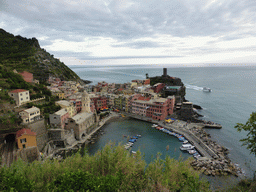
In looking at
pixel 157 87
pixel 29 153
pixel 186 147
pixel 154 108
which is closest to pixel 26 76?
pixel 29 153

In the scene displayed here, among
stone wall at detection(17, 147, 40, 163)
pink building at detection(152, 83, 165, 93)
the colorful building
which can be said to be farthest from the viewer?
pink building at detection(152, 83, 165, 93)

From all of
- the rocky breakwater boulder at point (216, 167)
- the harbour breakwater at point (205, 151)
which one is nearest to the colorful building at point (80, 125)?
the harbour breakwater at point (205, 151)

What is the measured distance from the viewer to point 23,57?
263 ft

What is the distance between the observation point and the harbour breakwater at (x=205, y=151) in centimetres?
2444

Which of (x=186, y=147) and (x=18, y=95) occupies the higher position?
(x=18, y=95)

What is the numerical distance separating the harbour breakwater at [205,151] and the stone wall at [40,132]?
2919 centimetres

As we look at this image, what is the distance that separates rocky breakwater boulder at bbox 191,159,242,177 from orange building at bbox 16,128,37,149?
29005 millimetres

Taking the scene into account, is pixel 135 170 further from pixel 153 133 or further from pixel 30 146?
pixel 153 133

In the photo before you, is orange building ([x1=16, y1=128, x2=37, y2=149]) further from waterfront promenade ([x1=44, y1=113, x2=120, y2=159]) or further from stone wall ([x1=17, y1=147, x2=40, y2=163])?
waterfront promenade ([x1=44, y1=113, x2=120, y2=159])

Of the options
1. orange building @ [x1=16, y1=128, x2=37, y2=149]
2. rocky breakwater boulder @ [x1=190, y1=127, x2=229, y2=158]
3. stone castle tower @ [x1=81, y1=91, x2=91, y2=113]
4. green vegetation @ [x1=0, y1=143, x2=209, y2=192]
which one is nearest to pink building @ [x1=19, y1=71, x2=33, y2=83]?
stone castle tower @ [x1=81, y1=91, x2=91, y2=113]

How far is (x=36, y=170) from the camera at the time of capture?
44.3 ft

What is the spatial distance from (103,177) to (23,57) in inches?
3668

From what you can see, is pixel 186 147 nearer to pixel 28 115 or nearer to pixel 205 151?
pixel 205 151

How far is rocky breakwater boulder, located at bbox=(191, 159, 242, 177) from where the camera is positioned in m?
24.0
